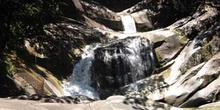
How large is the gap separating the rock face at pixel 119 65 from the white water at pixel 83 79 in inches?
16.1

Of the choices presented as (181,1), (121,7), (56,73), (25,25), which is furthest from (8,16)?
(121,7)

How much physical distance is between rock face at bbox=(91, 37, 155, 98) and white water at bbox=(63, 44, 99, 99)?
409mm

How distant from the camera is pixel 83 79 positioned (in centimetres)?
3064

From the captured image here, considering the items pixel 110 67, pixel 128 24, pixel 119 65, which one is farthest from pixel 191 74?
pixel 128 24

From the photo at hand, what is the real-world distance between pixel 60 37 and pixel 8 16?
11.9 m

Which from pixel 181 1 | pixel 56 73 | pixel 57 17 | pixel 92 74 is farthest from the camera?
pixel 181 1

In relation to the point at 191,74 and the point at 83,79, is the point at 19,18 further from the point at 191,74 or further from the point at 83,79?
the point at 191,74

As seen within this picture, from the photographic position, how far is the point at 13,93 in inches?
842

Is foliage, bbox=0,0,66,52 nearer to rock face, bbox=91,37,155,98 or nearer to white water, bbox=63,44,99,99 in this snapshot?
white water, bbox=63,44,99,99

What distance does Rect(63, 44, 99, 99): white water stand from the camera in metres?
28.7

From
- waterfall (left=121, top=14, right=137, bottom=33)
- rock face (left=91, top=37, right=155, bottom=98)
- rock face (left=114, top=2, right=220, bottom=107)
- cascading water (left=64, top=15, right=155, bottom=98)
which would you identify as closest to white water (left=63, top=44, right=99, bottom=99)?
cascading water (left=64, top=15, right=155, bottom=98)

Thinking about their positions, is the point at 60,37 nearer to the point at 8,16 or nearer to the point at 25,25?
the point at 25,25

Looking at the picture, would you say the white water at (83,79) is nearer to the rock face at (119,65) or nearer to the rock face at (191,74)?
the rock face at (119,65)

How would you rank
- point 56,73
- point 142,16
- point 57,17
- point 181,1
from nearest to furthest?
point 56,73, point 57,17, point 181,1, point 142,16
